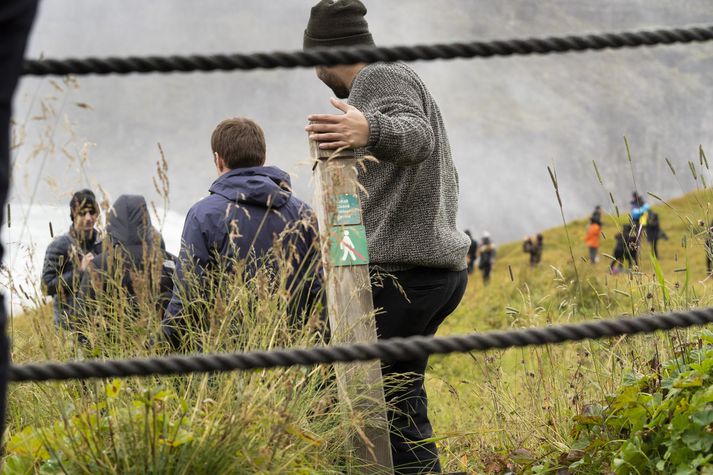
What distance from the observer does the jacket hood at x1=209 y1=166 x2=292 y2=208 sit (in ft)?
12.9

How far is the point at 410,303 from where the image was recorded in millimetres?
3385

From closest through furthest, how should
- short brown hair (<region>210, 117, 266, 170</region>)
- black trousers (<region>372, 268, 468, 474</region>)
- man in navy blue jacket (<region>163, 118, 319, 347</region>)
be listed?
black trousers (<region>372, 268, 468, 474</region>), man in navy blue jacket (<region>163, 118, 319, 347</region>), short brown hair (<region>210, 117, 266, 170</region>)

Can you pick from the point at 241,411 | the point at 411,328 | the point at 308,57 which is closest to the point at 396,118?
the point at 411,328

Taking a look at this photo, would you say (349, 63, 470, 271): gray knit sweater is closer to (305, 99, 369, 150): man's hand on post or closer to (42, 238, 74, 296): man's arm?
(305, 99, 369, 150): man's hand on post

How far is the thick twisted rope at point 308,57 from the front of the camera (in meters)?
1.44

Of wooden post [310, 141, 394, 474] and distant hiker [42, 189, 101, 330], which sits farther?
distant hiker [42, 189, 101, 330]

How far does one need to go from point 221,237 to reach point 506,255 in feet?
165

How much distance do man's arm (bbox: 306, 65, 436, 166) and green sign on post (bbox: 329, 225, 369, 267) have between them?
25 centimetres

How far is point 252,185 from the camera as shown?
3.98 m

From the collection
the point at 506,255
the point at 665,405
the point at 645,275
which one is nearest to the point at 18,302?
the point at 665,405

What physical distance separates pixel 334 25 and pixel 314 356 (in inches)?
89.7

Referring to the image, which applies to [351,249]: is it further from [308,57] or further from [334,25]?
[308,57]

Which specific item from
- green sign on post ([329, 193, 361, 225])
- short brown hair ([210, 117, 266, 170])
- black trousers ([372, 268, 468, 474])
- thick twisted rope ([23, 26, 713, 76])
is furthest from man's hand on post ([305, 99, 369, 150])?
thick twisted rope ([23, 26, 713, 76])

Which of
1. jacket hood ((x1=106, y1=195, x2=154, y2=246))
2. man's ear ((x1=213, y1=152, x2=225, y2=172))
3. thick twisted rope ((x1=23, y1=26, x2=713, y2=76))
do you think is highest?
man's ear ((x1=213, y1=152, x2=225, y2=172))
